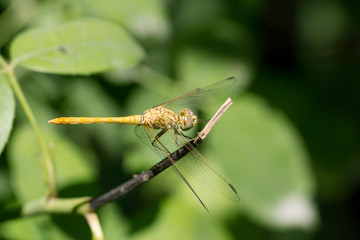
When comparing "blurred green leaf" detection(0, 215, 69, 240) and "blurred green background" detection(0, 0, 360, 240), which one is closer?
"blurred green leaf" detection(0, 215, 69, 240)

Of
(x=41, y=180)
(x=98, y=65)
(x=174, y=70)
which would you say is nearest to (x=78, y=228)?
(x=41, y=180)

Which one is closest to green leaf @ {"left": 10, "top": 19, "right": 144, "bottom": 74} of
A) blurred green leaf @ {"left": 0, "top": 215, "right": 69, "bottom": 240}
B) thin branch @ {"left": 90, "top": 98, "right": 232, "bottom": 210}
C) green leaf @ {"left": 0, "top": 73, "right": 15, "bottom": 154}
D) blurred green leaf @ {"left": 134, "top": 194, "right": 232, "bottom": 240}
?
green leaf @ {"left": 0, "top": 73, "right": 15, "bottom": 154}

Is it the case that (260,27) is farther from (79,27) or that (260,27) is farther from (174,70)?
(79,27)

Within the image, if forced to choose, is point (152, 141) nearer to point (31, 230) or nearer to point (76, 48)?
point (76, 48)

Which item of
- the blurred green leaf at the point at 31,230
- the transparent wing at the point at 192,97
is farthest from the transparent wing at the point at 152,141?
the blurred green leaf at the point at 31,230

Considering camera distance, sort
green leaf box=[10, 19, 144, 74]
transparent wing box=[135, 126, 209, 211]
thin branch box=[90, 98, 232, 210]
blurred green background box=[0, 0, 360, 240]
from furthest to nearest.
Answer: blurred green background box=[0, 0, 360, 240], transparent wing box=[135, 126, 209, 211], green leaf box=[10, 19, 144, 74], thin branch box=[90, 98, 232, 210]

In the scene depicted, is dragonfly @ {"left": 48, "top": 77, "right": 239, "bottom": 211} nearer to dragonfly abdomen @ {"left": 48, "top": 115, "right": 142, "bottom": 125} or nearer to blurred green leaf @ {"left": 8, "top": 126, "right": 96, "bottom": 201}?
dragonfly abdomen @ {"left": 48, "top": 115, "right": 142, "bottom": 125}

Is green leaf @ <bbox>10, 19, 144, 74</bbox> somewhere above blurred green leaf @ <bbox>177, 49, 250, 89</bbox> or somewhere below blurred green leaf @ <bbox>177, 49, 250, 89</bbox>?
below

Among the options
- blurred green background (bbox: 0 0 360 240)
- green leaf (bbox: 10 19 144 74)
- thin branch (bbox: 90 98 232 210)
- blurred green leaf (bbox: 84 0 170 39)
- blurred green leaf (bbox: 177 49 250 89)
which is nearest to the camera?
thin branch (bbox: 90 98 232 210)
